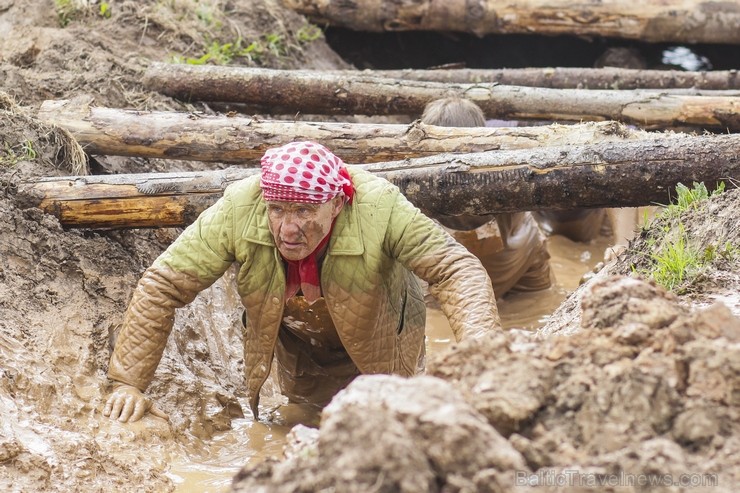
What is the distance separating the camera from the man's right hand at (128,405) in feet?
14.8

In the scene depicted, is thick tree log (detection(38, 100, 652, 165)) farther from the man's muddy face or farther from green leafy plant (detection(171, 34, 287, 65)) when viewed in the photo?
green leafy plant (detection(171, 34, 287, 65))

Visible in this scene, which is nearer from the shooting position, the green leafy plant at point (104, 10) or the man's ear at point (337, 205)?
the man's ear at point (337, 205)

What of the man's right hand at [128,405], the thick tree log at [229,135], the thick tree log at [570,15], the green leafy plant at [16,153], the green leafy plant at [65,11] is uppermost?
the thick tree log at [570,15]

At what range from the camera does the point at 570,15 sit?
1003 centimetres

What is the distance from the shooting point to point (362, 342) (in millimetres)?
4895

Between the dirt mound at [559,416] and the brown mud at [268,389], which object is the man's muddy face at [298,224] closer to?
the brown mud at [268,389]

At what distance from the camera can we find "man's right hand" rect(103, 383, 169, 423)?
4.52 m

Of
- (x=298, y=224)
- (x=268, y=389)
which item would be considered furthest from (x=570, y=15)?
(x=298, y=224)

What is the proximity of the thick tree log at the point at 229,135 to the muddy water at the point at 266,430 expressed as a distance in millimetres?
1533

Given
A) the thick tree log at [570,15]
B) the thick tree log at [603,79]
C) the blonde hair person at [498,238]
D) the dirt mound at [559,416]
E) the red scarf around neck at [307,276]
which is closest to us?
the dirt mound at [559,416]

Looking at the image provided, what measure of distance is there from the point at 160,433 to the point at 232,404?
0.89 metres

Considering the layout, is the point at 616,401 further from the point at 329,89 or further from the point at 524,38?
the point at 524,38

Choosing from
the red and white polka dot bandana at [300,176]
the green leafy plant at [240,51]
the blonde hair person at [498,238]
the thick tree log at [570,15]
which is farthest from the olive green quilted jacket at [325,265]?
the thick tree log at [570,15]

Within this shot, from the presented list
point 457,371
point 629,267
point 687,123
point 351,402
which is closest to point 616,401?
point 457,371
